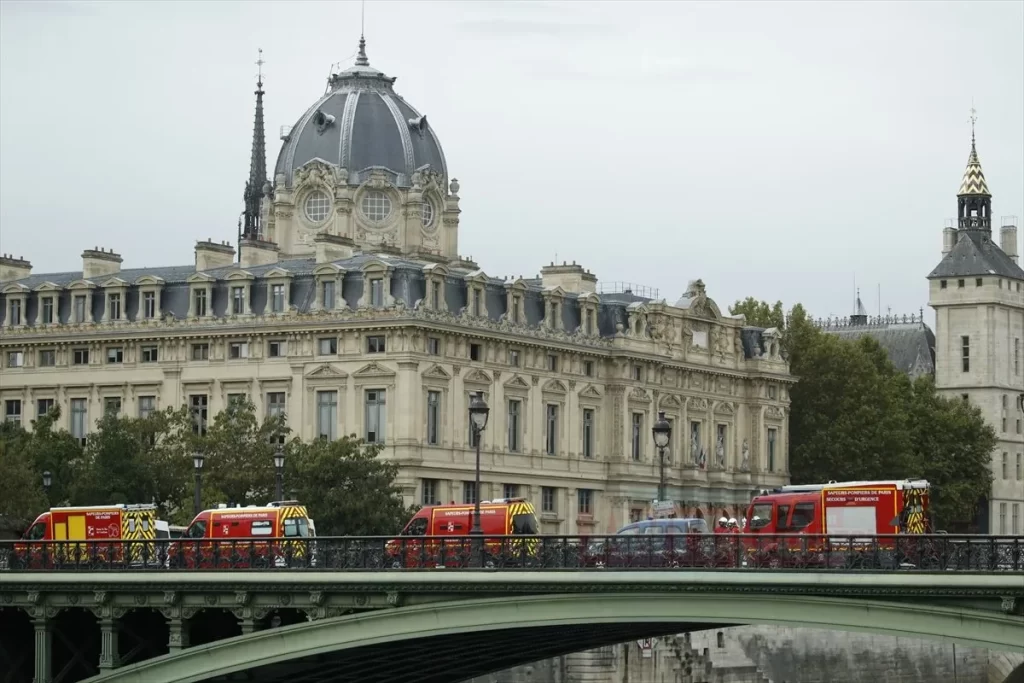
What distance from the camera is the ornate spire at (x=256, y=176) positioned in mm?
166750

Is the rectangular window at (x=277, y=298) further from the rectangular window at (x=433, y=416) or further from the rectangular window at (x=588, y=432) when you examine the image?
the rectangular window at (x=588, y=432)

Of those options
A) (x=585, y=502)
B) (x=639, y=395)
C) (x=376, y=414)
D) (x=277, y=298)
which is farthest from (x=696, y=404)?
(x=277, y=298)

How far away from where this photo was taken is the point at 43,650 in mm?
63031

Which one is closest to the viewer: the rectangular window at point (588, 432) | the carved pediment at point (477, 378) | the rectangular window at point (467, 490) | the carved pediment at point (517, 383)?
the rectangular window at point (467, 490)

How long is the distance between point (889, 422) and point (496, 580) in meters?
91.2

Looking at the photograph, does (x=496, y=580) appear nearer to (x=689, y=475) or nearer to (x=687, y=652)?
(x=687, y=652)

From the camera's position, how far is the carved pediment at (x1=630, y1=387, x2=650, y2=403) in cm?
12888

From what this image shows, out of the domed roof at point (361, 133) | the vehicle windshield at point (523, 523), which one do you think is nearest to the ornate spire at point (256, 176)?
the domed roof at point (361, 133)

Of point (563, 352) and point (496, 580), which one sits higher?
point (563, 352)

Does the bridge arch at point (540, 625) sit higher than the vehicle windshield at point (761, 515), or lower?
lower

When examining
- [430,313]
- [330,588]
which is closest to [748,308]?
[430,313]

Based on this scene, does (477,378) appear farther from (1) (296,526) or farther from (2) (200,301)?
(1) (296,526)

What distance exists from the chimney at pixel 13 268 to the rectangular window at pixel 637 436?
29.1 metres

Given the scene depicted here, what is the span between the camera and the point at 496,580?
55.1m
